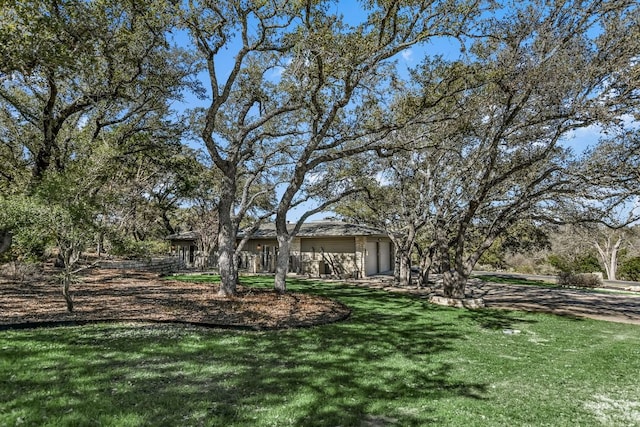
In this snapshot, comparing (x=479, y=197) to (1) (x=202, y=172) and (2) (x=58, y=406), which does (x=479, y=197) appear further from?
(1) (x=202, y=172)

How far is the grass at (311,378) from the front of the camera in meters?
3.69

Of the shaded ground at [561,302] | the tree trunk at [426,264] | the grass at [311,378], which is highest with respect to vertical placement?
the tree trunk at [426,264]

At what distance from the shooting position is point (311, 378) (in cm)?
484

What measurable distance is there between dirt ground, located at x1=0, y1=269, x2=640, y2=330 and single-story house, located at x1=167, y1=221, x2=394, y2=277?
7.29 meters

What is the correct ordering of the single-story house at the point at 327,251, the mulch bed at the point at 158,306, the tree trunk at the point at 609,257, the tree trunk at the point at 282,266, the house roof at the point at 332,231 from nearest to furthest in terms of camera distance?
1. the mulch bed at the point at 158,306
2. the tree trunk at the point at 282,266
3. the house roof at the point at 332,231
4. the single-story house at the point at 327,251
5. the tree trunk at the point at 609,257

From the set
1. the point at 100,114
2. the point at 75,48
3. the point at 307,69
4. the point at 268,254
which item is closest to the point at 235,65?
the point at 307,69

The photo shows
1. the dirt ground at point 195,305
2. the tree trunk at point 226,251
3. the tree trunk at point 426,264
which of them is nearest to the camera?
the dirt ground at point 195,305

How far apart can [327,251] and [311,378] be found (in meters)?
18.4

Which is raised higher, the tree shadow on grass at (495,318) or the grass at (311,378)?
the grass at (311,378)

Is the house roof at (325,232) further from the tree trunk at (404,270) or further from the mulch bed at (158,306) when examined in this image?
the mulch bed at (158,306)

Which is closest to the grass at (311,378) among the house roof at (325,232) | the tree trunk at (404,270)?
the tree trunk at (404,270)

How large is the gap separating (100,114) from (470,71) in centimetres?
1219

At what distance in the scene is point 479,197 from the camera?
11609 millimetres

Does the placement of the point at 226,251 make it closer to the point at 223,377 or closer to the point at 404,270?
the point at 223,377
